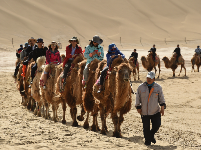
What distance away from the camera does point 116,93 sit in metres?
7.62

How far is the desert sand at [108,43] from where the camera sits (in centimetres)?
703

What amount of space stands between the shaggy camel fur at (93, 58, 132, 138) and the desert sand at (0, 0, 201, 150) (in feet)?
2.09

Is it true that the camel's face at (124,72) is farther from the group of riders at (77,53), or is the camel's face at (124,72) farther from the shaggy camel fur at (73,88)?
the shaggy camel fur at (73,88)

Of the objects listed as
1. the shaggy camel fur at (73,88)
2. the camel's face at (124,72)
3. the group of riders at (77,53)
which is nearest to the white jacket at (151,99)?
the camel's face at (124,72)

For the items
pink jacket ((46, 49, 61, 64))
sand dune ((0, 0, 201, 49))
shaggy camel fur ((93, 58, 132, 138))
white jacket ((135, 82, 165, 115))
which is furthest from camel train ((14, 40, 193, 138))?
sand dune ((0, 0, 201, 49))

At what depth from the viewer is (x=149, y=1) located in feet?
369

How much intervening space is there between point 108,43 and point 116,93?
65751mm

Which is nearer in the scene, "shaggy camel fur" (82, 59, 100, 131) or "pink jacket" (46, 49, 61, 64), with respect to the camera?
"shaggy camel fur" (82, 59, 100, 131)

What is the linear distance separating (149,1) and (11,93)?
10216 centimetres

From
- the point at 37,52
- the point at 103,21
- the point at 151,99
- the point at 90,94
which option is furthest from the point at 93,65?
the point at 103,21

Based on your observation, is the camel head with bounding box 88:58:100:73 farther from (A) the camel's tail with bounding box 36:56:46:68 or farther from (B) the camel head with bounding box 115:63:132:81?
(A) the camel's tail with bounding box 36:56:46:68

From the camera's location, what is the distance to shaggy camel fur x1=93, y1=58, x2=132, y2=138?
7.50 m

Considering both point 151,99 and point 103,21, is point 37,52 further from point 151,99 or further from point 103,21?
point 103,21

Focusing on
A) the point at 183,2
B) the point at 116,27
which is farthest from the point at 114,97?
the point at 183,2
